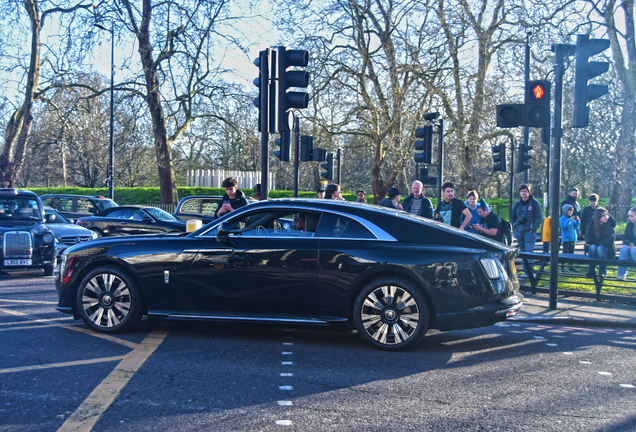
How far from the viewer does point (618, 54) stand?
89.4 feet

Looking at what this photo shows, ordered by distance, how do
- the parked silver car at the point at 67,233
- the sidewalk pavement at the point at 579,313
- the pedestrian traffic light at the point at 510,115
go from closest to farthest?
the sidewalk pavement at the point at 579,313 < the pedestrian traffic light at the point at 510,115 < the parked silver car at the point at 67,233

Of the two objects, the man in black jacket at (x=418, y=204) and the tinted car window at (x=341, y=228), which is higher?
the man in black jacket at (x=418, y=204)

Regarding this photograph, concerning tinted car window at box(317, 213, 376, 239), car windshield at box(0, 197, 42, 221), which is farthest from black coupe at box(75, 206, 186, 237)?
tinted car window at box(317, 213, 376, 239)

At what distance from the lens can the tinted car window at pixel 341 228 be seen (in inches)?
247

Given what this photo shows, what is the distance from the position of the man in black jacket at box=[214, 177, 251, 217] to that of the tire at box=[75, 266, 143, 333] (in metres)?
3.57

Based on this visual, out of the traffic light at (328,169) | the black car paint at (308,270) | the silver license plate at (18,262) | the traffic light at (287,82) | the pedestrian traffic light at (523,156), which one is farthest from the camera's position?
the traffic light at (328,169)

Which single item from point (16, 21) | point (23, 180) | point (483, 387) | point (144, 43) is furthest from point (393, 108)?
point (23, 180)

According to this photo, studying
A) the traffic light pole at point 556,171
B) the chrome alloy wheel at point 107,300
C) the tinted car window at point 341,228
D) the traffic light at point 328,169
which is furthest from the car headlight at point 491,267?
the traffic light at point 328,169

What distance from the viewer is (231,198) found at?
34.2ft

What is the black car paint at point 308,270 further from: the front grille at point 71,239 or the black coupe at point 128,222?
the black coupe at point 128,222

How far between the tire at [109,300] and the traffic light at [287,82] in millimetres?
3996

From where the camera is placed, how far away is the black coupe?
17.5m

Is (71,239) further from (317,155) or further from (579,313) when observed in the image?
(579,313)

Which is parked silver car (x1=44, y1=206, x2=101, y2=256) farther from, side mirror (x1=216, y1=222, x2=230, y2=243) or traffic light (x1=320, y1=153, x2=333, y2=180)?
side mirror (x1=216, y1=222, x2=230, y2=243)
